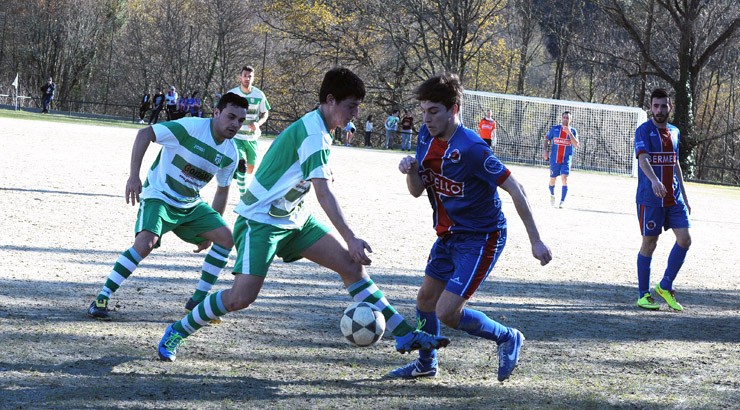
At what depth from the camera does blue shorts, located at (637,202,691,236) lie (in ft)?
27.2

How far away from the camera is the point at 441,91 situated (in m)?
4.86

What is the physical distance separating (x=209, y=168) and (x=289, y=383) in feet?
6.60

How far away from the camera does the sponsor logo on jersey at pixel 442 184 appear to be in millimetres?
5047

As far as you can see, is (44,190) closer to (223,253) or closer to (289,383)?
(223,253)

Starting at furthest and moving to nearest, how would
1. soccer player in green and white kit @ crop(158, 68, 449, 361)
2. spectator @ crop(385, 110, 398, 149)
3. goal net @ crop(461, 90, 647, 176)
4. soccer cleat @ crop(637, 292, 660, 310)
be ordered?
spectator @ crop(385, 110, 398, 149), goal net @ crop(461, 90, 647, 176), soccer cleat @ crop(637, 292, 660, 310), soccer player in green and white kit @ crop(158, 68, 449, 361)

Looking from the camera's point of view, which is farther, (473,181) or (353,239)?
(473,181)

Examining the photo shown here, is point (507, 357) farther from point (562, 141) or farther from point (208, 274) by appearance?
point (562, 141)

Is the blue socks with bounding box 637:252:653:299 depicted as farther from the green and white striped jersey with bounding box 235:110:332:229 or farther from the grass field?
the green and white striped jersey with bounding box 235:110:332:229

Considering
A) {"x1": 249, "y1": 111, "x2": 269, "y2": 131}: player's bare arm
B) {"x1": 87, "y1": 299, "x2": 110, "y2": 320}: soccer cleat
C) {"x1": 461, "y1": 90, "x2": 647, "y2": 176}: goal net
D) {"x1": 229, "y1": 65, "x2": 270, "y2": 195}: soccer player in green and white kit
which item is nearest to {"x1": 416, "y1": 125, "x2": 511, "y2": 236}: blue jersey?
{"x1": 87, "y1": 299, "x2": 110, "y2": 320}: soccer cleat

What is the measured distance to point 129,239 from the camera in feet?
31.6

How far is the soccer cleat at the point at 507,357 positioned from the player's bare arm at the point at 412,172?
3.24 ft

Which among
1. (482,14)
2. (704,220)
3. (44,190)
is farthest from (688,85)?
(44,190)

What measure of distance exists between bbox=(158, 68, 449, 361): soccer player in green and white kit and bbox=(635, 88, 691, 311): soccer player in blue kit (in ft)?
13.0

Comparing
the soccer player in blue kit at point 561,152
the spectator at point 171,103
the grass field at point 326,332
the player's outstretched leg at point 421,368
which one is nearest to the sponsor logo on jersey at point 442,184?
the player's outstretched leg at point 421,368
